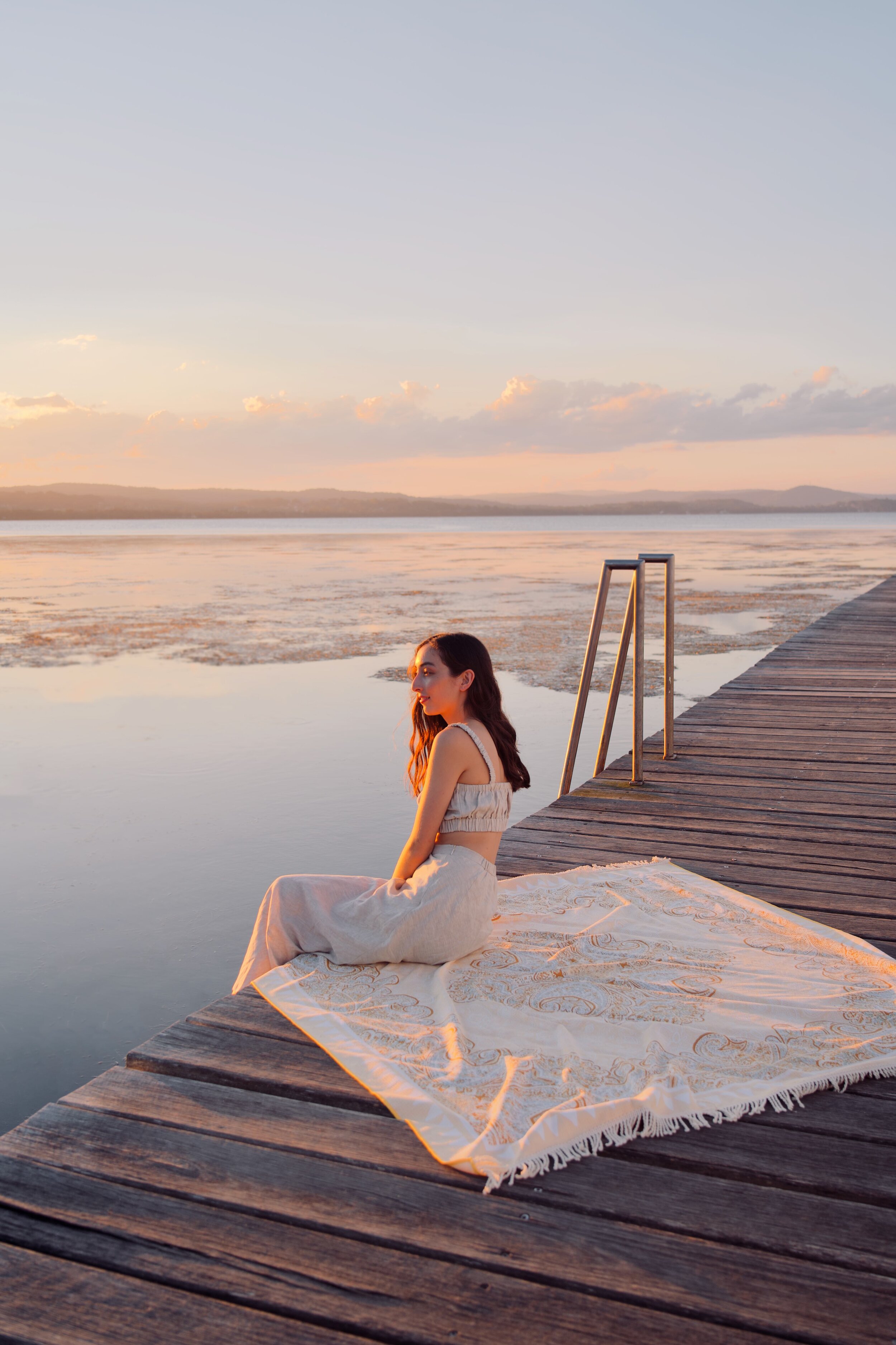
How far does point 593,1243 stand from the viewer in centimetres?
184

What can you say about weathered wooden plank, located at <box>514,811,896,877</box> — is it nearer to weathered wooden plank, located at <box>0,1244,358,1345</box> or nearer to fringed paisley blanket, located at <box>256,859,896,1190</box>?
fringed paisley blanket, located at <box>256,859,896,1190</box>

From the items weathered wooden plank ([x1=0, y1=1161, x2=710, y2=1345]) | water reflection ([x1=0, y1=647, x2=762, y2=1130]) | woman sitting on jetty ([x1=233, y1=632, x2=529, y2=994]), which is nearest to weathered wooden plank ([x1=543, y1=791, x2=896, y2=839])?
water reflection ([x1=0, y1=647, x2=762, y2=1130])

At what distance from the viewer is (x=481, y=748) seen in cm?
319

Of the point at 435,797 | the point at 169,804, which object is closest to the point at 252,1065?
the point at 435,797

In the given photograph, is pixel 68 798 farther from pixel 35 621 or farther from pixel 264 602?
pixel 264 602

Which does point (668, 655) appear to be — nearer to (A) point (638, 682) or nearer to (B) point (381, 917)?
(A) point (638, 682)

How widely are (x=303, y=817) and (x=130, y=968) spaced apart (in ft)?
6.95

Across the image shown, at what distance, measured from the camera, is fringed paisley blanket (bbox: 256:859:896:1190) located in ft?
7.22

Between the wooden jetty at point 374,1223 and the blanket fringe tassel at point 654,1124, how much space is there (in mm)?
24

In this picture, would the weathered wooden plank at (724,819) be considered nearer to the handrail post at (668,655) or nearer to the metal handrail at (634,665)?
the metal handrail at (634,665)

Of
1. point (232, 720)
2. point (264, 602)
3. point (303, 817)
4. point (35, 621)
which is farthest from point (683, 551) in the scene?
point (303, 817)

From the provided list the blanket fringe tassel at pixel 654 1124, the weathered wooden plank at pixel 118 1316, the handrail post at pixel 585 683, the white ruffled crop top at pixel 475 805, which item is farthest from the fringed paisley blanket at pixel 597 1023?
the handrail post at pixel 585 683

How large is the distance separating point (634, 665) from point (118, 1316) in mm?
4140

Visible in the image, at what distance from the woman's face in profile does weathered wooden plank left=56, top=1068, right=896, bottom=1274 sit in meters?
1.34
